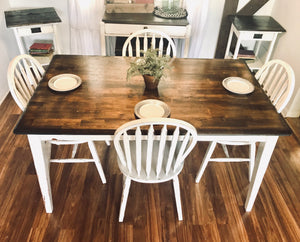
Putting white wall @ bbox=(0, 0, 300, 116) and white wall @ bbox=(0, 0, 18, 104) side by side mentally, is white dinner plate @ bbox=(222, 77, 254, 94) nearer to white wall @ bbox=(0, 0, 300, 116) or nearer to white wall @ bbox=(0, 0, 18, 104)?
white wall @ bbox=(0, 0, 300, 116)

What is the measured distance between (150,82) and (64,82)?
577 millimetres

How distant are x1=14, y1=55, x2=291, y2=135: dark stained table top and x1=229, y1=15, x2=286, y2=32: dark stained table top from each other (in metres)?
0.98

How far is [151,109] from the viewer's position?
1.72 m

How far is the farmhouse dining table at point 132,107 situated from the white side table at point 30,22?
3.18ft

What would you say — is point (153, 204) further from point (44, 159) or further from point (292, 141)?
point (292, 141)

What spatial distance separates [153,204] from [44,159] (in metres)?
0.82

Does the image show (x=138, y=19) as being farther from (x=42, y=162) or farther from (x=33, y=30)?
(x=42, y=162)

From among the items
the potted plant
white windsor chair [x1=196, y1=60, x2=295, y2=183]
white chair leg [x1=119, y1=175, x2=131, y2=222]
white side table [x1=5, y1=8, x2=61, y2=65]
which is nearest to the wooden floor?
→ white chair leg [x1=119, y1=175, x2=131, y2=222]

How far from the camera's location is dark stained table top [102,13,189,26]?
296 cm

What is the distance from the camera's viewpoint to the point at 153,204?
6.84 feet

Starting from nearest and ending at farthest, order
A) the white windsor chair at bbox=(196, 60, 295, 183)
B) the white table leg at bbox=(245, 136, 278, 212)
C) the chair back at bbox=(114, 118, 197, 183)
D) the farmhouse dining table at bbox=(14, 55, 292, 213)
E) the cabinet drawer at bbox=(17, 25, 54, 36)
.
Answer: the chair back at bbox=(114, 118, 197, 183) < the farmhouse dining table at bbox=(14, 55, 292, 213) < the white table leg at bbox=(245, 136, 278, 212) < the white windsor chair at bbox=(196, 60, 295, 183) < the cabinet drawer at bbox=(17, 25, 54, 36)

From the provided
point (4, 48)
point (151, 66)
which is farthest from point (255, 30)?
point (4, 48)

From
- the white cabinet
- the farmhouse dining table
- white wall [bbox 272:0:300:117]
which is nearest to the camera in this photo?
the farmhouse dining table

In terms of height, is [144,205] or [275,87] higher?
[275,87]
